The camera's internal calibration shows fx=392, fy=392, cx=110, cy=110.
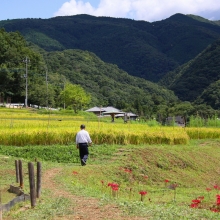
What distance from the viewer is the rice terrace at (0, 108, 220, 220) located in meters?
7.77

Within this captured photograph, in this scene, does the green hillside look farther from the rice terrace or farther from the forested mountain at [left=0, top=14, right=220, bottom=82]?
the rice terrace

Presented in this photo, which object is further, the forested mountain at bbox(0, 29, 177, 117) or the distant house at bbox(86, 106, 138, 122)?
the forested mountain at bbox(0, 29, 177, 117)

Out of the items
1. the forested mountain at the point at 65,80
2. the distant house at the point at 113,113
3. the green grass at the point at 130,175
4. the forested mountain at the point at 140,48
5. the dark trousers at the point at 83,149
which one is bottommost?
the green grass at the point at 130,175

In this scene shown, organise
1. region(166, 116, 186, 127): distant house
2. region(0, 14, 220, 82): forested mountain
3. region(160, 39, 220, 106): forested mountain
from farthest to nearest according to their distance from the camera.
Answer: region(0, 14, 220, 82): forested mountain, region(160, 39, 220, 106): forested mountain, region(166, 116, 186, 127): distant house

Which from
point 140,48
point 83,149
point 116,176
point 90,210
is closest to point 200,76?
point 116,176

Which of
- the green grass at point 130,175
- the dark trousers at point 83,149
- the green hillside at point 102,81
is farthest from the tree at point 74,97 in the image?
the dark trousers at point 83,149

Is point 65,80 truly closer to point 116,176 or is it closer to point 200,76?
point 200,76

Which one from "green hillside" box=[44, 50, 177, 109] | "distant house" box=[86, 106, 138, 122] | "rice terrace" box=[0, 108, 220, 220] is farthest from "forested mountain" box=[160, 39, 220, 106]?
"rice terrace" box=[0, 108, 220, 220]

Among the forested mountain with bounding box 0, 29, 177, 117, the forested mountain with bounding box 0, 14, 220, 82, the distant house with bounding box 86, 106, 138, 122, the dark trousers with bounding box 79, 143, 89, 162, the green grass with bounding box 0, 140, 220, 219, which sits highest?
the forested mountain with bounding box 0, 14, 220, 82

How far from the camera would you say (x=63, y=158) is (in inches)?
643

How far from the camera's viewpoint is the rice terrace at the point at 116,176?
7.77 m

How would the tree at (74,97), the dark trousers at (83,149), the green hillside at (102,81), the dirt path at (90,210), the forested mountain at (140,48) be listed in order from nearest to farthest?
the dirt path at (90,210) < the dark trousers at (83,149) < the tree at (74,97) < the green hillside at (102,81) < the forested mountain at (140,48)

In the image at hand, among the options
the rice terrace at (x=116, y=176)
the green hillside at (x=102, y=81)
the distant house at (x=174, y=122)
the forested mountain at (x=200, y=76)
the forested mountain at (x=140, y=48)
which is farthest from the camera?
the forested mountain at (x=140, y=48)

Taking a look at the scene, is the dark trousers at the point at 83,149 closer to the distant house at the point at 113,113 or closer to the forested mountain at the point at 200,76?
the distant house at the point at 113,113
